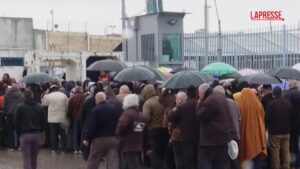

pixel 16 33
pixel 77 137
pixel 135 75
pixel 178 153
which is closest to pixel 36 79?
pixel 77 137

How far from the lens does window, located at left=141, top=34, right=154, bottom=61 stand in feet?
86.5

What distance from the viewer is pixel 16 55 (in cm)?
2902

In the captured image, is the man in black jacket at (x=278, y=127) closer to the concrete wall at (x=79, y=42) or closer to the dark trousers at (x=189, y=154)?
the dark trousers at (x=189, y=154)

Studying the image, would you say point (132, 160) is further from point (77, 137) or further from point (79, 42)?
point (79, 42)

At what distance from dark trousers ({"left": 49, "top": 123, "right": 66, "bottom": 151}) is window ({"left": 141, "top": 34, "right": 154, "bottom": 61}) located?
29.8 ft

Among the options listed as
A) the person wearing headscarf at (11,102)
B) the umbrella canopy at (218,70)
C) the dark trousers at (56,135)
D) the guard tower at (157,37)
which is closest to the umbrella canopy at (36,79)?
the person wearing headscarf at (11,102)

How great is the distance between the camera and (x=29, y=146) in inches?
498

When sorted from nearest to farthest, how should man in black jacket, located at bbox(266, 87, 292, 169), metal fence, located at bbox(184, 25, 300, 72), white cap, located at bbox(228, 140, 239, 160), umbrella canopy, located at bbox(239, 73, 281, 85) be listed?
1. white cap, located at bbox(228, 140, 239, 160)
2. man in black jacket, located at bbox(266, 87, 292, 169)
3. umbrella canopy, located at bbox(239, 73, 281, 85)
4. metal fence, located at bbox(184, 25, 300, 72)

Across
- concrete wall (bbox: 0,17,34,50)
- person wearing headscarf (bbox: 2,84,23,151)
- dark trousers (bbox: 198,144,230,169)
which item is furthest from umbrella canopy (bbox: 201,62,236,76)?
concrete wall (bbox: 0,17,34,50)

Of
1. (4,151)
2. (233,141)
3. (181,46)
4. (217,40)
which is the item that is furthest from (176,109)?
(181,46)

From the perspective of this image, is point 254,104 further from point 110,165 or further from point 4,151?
point 4,151

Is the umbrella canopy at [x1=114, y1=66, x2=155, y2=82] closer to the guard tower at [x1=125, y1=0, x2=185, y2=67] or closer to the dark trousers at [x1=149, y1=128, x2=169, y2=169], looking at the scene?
the dark trousers at [x1=149, y1=128, x2=169, y2=169]

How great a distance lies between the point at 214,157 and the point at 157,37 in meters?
15.3

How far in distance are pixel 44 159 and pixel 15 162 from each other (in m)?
0.79
